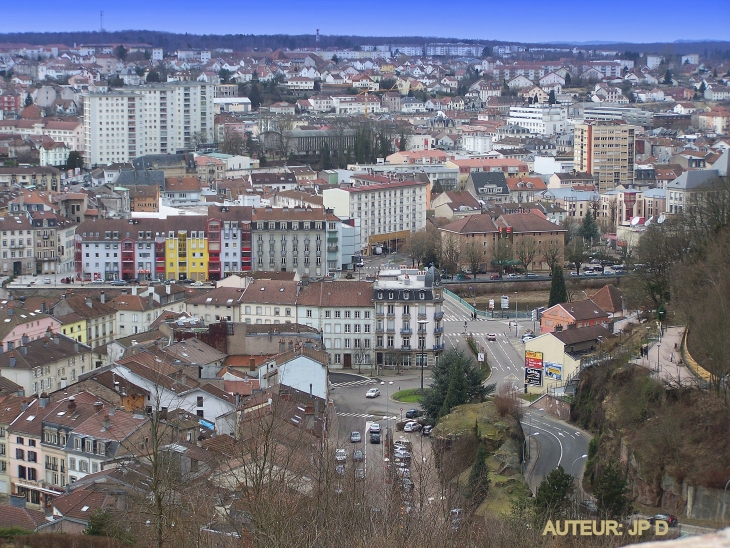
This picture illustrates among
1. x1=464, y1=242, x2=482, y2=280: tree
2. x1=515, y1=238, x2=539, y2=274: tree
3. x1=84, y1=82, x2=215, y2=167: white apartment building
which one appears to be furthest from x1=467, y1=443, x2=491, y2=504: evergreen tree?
x1=84, y1=82, x2=215, y2=167: white apartment building

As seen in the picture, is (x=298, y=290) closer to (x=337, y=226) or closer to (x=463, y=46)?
(x=337, y=226)

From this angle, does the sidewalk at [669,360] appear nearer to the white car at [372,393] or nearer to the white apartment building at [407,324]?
the white car at [372,393]

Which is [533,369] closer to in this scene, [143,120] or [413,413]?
[413,413]

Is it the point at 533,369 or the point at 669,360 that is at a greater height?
the point at 669,360

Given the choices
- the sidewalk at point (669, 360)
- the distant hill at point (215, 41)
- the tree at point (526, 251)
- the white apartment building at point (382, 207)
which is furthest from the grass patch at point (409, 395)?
the distant hill at point (215, 41)

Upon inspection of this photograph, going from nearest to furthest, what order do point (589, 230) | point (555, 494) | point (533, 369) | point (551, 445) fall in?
1. point (555, 494)
2. point (551, 445)
3. point (533, 369)
4. point (589, 230)

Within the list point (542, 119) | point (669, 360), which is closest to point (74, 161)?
point (542, 119)

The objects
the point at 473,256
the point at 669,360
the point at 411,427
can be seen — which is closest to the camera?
the point at 669,360
